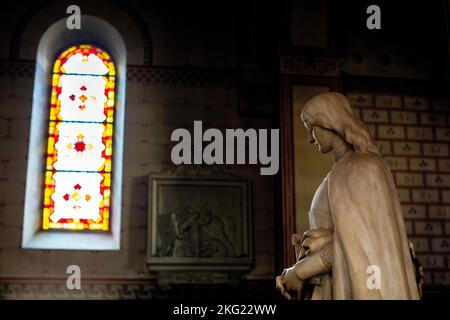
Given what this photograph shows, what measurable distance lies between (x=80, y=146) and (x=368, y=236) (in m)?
7.78

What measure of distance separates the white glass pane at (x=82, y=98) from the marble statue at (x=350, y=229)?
24.2 feet

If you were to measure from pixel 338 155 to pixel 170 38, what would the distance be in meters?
7.45

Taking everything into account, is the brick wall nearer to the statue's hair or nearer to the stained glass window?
the stained glass window

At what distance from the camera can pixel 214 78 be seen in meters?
10.6

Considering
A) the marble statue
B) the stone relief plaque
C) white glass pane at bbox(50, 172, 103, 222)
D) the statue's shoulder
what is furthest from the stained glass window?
the statue's shoulder

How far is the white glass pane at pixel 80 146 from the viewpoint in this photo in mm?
10406

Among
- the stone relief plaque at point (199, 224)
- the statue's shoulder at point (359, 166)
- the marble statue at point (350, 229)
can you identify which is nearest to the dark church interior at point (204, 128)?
the stone relief plaque at point (199, 224)

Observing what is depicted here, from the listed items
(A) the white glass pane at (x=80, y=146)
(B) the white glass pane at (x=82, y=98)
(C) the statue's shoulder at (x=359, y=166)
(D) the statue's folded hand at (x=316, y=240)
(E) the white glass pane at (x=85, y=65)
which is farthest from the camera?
(E) the white glass pane at (x=85, y=65)

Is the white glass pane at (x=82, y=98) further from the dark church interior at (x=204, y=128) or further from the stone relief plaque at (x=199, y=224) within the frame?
the stone relief plaque at (x=199, y=224)

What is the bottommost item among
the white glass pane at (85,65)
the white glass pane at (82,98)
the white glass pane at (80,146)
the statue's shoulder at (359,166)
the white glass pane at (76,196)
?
the statue's shoulder at (359,166)

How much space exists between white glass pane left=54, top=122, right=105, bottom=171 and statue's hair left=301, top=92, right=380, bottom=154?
281 inches

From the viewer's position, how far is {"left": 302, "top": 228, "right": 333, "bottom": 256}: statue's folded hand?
11.5 feet

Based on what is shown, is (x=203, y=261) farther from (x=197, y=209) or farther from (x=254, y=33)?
(x=254, y=33)

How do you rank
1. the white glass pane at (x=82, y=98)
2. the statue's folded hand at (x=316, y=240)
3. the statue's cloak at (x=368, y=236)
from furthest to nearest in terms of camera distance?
1. the white glass pane at (x=82, y=98)
2. the statue's folded hand at (x=316, y=240)
3. the statue's cloak at (x=368, y=236)
